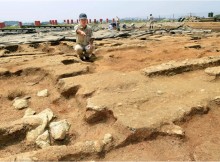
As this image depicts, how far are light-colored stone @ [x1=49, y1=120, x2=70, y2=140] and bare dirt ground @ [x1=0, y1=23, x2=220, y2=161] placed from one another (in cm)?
5

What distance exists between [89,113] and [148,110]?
65cm

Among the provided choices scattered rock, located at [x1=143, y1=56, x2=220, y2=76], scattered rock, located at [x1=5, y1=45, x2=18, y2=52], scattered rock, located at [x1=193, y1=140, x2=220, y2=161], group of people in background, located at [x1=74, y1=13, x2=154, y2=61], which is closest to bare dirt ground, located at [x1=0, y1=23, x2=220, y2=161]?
scattered rock, located at [x1=193, y1=140, x2=220, y2=161]

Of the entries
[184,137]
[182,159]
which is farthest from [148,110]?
[182,159]

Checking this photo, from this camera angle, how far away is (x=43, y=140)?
2592 millimetres

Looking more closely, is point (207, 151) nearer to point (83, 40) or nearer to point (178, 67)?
point (178, 67)

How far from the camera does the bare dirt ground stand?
2.32 metres

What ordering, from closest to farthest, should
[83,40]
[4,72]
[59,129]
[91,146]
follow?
[91,146]
[59,129]
[4,72]
[83,40]

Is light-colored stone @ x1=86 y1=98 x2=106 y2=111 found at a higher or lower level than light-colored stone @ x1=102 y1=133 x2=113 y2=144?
higher

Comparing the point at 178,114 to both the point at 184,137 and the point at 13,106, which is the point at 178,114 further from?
the point at 13,106

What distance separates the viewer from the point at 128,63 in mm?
5531

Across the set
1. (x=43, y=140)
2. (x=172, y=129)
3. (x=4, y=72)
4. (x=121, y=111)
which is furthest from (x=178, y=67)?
(x=4, y=72)

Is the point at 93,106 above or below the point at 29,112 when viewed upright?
above

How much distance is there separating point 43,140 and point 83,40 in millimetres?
3885

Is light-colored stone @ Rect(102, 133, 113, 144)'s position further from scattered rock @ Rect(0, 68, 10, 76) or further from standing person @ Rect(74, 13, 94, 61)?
standing person @ Rect(74, 13, 94, 61)
